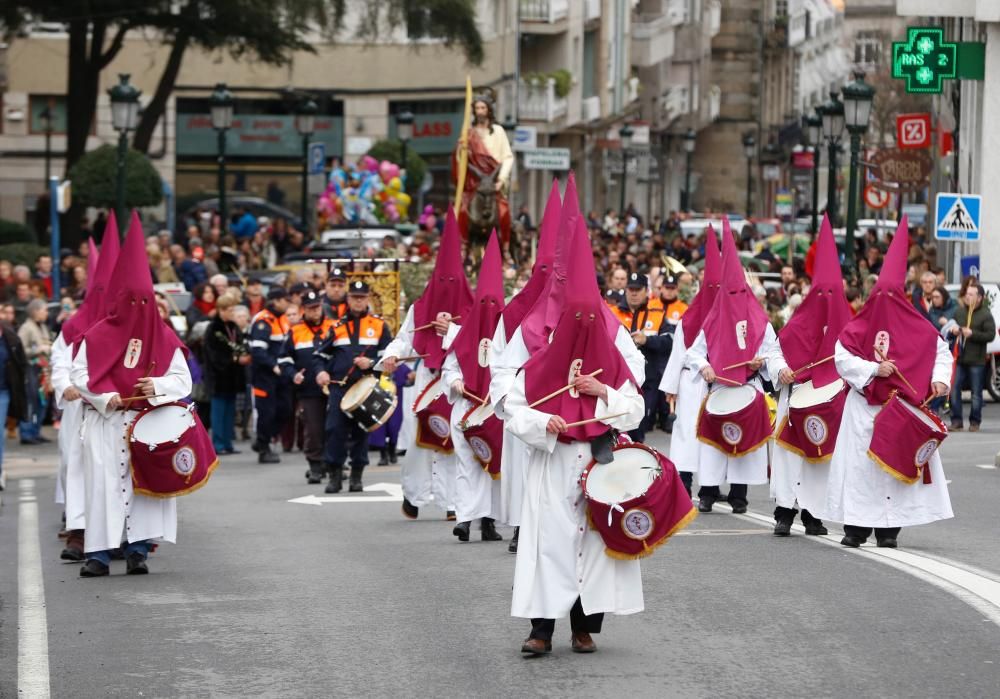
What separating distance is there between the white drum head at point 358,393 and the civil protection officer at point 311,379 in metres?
2.21

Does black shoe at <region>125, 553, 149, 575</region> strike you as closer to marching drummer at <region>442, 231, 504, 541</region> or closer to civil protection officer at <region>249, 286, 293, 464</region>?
marching drummer at <region>442, 231, 504, 541</region>

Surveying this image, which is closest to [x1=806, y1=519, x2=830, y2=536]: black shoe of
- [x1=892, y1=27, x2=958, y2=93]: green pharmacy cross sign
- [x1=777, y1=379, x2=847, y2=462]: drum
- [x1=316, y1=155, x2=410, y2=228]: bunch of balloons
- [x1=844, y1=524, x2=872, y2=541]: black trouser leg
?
[x1=777, y1=379, x2=847, y2=462]: drum

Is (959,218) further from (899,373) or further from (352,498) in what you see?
(899,373)

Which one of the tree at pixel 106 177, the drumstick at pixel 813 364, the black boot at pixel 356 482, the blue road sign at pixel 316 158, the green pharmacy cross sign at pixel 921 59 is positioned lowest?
the black boot at pixel 356 482

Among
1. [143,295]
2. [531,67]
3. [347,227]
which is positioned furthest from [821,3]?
[143,295]

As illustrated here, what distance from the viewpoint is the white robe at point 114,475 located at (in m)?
13.3

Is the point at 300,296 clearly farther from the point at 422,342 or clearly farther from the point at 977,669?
the point at 977,669

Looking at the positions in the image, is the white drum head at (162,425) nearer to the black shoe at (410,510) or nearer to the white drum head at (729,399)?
the black shoe at (410,510)

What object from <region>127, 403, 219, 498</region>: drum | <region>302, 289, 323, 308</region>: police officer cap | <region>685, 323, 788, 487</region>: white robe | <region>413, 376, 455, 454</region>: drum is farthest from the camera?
<region>302, 289, 323, 308</region>: police officer cap

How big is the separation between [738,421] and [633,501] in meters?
7.03

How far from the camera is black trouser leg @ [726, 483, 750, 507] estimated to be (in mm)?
17172

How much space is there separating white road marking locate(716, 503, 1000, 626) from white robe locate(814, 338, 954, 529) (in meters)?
0.24

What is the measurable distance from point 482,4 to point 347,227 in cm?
1984

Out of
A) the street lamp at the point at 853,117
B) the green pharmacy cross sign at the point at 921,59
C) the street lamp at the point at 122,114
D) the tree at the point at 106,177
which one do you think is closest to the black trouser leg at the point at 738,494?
the street lamp at the point at 122,114
